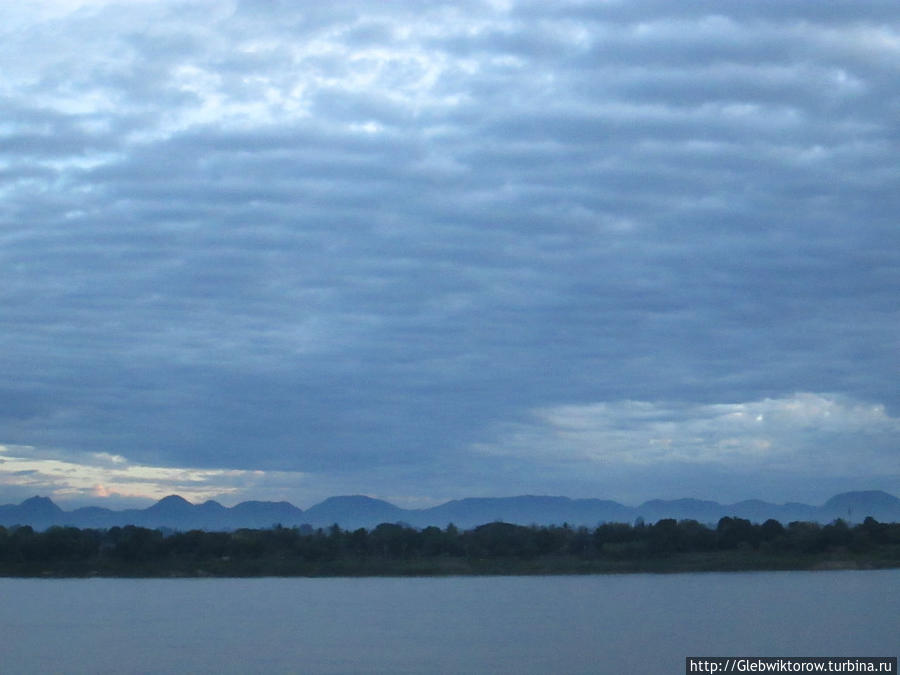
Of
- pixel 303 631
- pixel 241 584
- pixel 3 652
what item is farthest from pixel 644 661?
pixel 241 584

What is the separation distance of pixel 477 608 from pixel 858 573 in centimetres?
3643

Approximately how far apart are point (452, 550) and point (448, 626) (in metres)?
46.6

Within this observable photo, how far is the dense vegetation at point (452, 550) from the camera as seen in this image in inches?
3189

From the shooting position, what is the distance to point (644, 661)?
29.9 m

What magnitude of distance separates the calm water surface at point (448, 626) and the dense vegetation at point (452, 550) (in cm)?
1463

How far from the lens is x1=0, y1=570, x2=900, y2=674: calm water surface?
3120 centimetres

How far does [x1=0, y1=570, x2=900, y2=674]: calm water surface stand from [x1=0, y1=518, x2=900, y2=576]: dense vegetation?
1463cm

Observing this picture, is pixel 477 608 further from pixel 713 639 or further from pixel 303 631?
pixel 713 639

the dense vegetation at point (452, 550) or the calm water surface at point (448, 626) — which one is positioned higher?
the dense vegetation at point (452, 550)

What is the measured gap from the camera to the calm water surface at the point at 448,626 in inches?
1228

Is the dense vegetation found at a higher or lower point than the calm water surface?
higher

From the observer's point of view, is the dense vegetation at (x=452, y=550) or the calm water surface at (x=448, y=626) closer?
the calm water surface at (x=448, y=626)

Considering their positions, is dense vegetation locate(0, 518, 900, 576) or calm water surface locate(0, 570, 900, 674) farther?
dense vegetation locate(0, 518, 900, 576)

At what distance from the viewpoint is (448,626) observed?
4050cm
